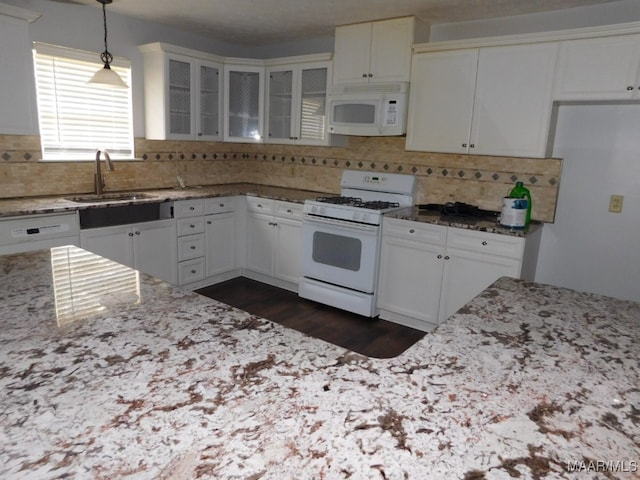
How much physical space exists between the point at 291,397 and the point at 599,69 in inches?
116

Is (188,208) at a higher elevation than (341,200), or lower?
lower

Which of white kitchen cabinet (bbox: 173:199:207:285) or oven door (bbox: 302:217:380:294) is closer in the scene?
oven door (bbox: 302:217:380:294)

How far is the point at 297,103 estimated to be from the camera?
13.9ft

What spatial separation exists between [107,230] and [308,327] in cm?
167

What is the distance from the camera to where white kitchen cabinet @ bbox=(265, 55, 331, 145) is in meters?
4.09

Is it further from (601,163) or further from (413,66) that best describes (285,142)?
Result: (601,163)

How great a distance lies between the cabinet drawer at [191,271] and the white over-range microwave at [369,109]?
5.59ft

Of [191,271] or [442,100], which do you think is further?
[191,271]

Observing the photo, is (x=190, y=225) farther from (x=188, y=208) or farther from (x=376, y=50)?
(x=376, y=50)

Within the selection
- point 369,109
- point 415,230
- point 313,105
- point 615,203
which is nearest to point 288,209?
point 313,105

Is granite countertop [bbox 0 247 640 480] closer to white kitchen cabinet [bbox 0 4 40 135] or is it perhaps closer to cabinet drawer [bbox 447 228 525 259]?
cabinet drawer [bbox 447 228 525 259]

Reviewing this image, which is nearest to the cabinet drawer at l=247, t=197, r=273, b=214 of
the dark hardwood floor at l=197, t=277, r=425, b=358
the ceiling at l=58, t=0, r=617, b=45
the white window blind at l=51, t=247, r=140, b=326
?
the dark hardwood floor at l=197, t=277, r=425, b=358

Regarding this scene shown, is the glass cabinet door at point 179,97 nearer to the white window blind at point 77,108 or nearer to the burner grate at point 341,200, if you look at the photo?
the white window blind at point 77,108

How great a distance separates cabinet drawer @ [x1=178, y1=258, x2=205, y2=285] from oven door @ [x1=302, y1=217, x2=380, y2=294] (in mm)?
977
